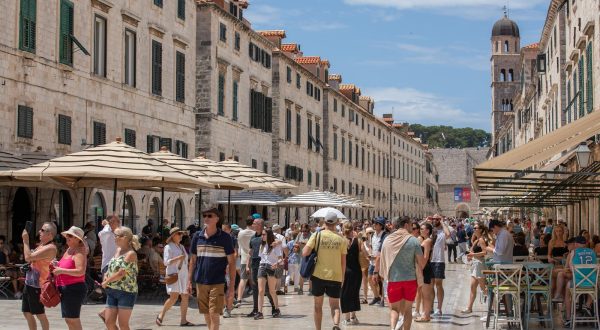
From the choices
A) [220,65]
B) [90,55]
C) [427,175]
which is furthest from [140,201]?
[427,175]

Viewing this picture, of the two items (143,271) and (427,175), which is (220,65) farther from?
(427,175)

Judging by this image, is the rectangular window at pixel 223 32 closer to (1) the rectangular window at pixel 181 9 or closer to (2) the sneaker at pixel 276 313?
(1) the rectangular window at pixel 181 9

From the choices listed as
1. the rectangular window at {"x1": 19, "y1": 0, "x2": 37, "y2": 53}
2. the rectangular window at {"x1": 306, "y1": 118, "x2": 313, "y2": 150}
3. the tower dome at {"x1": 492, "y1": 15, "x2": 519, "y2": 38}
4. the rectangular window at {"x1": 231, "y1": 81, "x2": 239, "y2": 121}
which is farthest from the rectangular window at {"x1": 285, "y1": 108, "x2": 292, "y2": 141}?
the tower dome at {"x1": 492, "y1": 15, "x2": 519, "y2": 38}

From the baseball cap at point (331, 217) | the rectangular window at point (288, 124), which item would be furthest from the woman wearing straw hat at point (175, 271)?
the rectangular window at point (288, 124)

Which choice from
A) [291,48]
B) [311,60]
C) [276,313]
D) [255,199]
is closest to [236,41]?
[255,199]

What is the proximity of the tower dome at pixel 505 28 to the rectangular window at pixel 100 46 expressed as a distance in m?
88.5

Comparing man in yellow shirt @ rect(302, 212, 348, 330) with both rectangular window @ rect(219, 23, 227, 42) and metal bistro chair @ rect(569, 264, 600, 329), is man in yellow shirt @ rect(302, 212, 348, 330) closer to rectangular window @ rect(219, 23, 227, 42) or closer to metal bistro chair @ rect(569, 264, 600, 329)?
metal bistro chair @ rect(569, 264, 600, 329)

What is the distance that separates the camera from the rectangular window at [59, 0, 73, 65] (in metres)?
24.0

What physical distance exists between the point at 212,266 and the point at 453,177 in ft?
421

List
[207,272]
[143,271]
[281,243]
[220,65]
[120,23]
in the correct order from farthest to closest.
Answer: [220,65] → [120,23] → [143,271] → [281,243] → [207,272]

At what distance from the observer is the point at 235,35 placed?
37969 mm

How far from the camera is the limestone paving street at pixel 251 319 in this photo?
14.5 metres

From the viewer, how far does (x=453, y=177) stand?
137750 millimetres

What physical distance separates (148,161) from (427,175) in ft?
294
